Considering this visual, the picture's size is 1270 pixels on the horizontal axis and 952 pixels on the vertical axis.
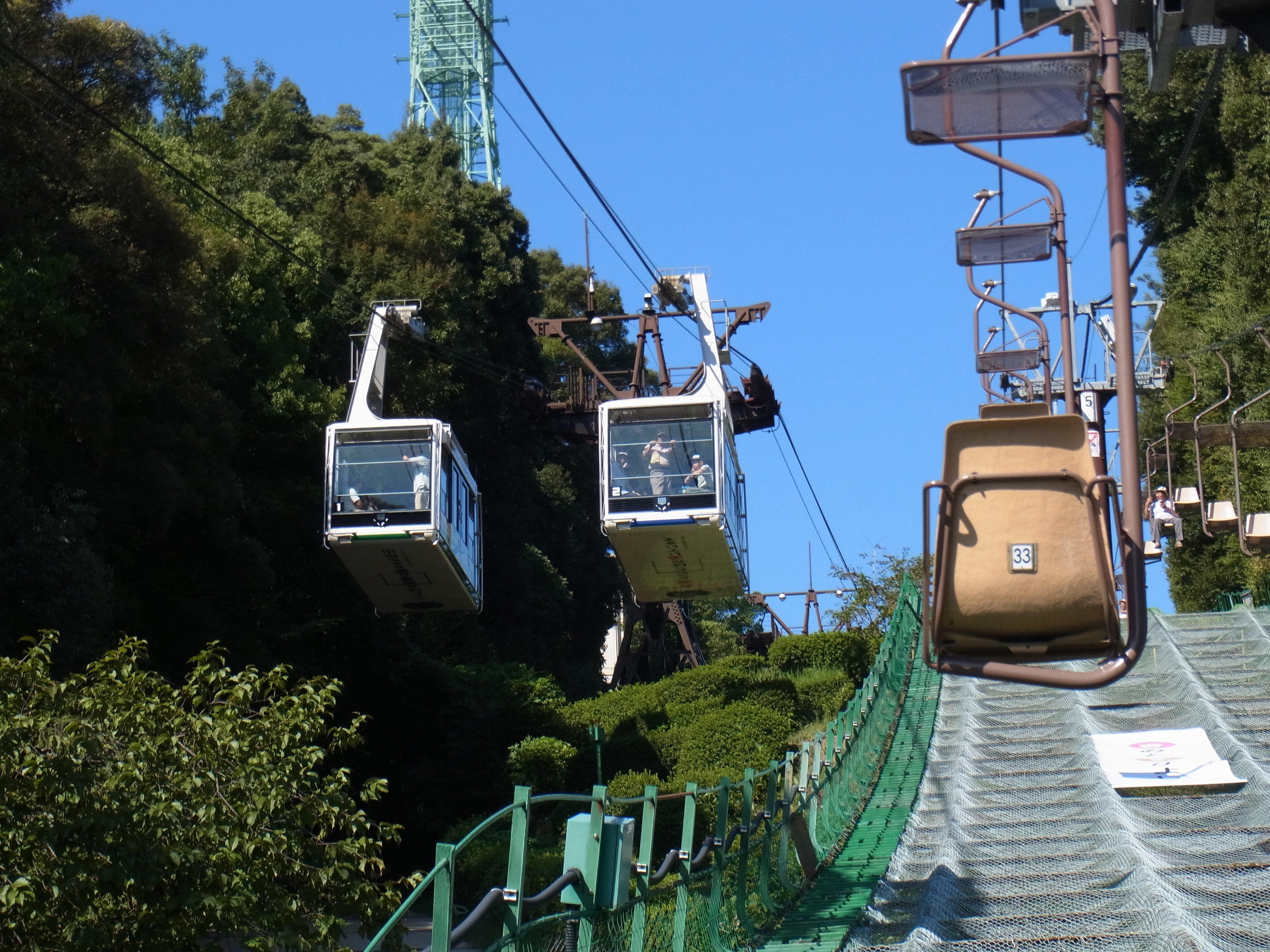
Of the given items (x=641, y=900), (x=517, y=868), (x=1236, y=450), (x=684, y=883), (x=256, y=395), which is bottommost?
(x=684, y=883)

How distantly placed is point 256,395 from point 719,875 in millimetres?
20158

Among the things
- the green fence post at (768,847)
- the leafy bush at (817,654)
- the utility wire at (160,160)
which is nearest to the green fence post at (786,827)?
the green fence post at (768,847)

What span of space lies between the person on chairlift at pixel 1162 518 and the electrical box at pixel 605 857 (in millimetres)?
18109

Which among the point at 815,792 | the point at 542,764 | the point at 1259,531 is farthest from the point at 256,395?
the point at 815,792

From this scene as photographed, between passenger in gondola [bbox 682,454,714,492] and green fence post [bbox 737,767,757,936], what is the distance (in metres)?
7.69

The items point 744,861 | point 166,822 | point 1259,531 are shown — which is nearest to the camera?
point 166,822

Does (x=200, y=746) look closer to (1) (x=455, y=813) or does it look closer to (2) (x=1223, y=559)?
(1) (x=455, y=813)

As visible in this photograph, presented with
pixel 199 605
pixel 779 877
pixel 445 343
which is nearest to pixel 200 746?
pixel 779 877

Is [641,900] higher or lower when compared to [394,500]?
lower

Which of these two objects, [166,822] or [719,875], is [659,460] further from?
[166,822]

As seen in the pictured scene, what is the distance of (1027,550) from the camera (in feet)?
16.1

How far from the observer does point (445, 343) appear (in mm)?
33594

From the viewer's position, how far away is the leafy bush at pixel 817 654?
26.1 m

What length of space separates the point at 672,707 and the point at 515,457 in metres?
14.1
